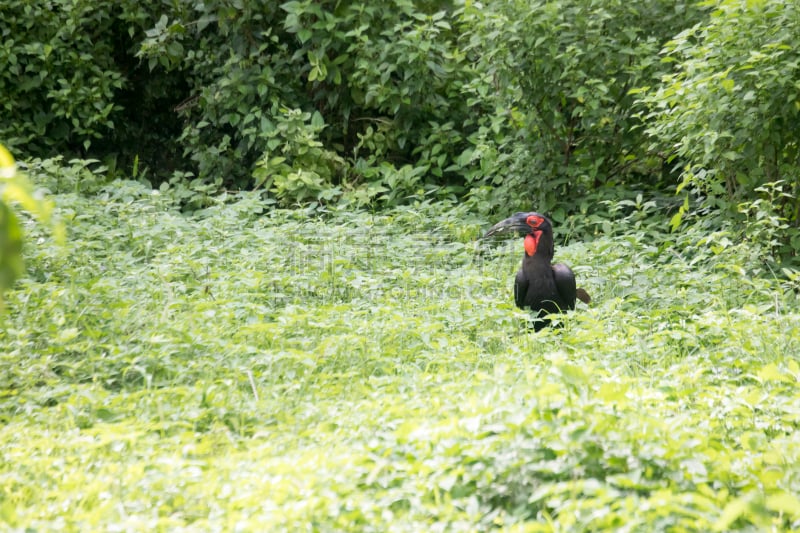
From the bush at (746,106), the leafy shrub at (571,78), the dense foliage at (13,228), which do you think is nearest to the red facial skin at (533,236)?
the bush at (746,106)

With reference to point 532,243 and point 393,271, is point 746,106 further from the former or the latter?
point 393,271

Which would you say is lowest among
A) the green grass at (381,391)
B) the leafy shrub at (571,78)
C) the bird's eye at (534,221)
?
the green grass at (381,391)

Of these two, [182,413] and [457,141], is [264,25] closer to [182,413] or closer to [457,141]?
[457,141]

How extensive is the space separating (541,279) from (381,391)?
5.59 feet

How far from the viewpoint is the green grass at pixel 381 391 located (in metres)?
2.61

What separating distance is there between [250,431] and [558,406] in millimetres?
1239

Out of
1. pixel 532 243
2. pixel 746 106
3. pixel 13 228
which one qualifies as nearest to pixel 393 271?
pixel 532 243

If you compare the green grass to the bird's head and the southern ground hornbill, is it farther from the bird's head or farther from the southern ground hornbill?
the bird's head

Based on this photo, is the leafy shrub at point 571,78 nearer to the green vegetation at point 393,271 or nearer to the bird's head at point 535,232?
the green vegetation at point 393,271

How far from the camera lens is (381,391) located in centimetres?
362

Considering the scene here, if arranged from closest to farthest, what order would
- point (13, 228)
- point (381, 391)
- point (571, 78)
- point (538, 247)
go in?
point (13, 228)
point (381, 391)
point (538, 247)
point (571, 78)

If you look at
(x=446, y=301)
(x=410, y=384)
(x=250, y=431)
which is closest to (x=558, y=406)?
(x=410, y=384)

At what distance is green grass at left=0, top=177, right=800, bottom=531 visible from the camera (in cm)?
261

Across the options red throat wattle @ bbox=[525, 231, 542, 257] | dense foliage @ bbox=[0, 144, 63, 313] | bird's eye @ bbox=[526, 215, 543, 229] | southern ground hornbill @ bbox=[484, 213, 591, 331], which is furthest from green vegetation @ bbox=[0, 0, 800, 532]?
bird's eye @ bbox=[526, 215, 543, 229]
